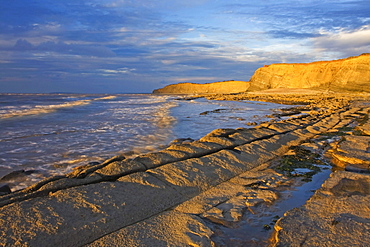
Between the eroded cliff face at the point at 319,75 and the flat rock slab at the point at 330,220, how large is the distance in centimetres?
4975

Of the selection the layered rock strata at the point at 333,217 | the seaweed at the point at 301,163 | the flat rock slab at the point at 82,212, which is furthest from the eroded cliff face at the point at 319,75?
the flat rock slab at the point at 82,212

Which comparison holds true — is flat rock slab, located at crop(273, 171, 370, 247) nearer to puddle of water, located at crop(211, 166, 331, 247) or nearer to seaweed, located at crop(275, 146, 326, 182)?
puddle of water, located at crop(211, 166, 331, 247)

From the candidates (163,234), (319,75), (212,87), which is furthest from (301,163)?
(212,87)

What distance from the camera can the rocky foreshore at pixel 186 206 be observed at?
270 cm

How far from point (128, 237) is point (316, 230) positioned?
75.7 inches

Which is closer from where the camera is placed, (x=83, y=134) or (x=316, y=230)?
(x=316, y=230)

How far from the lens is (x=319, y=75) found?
5584cm

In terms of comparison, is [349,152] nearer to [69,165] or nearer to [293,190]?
[293,190]

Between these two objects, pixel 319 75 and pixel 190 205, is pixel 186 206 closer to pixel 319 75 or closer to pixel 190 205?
pixel 190 205

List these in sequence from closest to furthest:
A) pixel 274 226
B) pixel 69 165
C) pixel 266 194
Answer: pixel 274 226
pixel 266 194
pixel 69 165

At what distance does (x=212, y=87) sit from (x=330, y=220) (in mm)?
118561

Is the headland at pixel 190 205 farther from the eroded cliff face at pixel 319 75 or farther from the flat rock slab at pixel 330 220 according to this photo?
the eroded cliff face at pixel 319 75

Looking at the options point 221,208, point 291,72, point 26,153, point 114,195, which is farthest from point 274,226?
point 291,72

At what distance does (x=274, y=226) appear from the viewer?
9.82 ft
